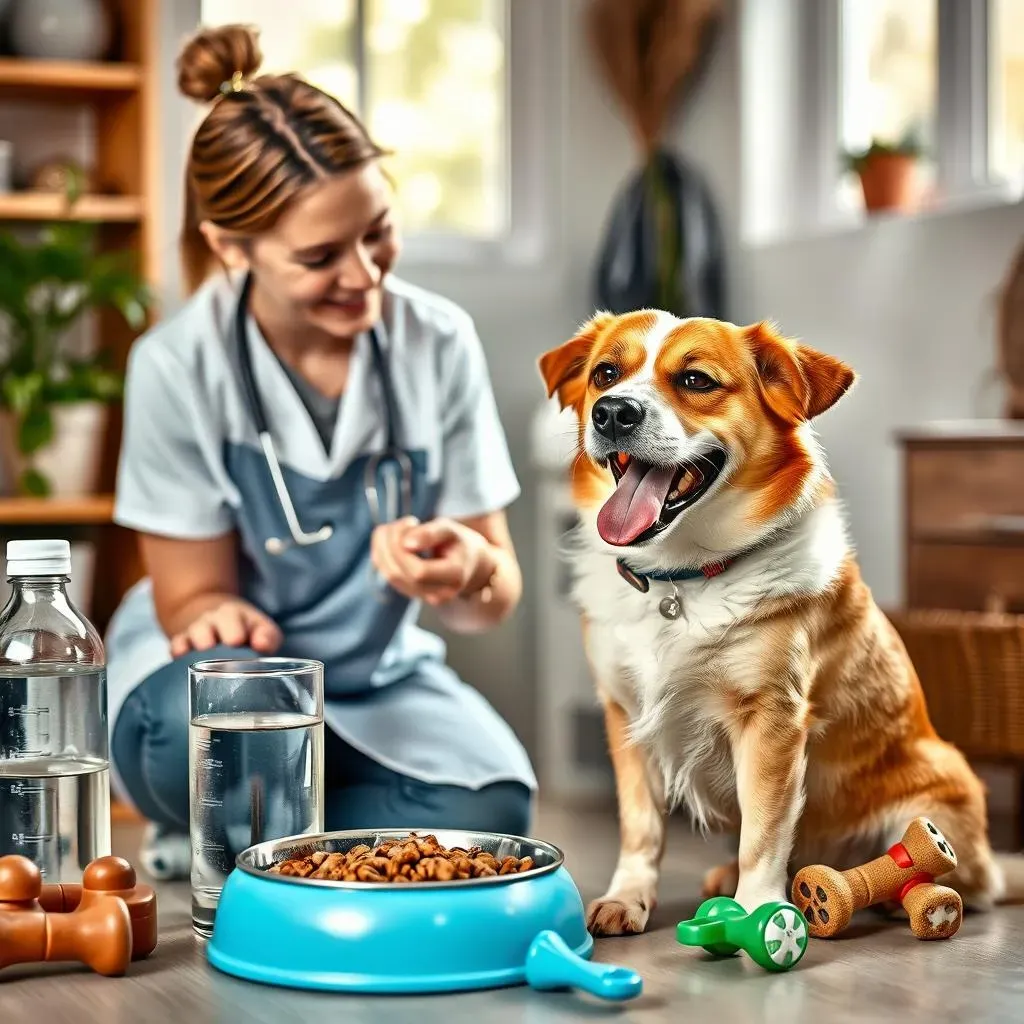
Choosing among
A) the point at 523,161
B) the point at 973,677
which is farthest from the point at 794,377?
the point at 523,161

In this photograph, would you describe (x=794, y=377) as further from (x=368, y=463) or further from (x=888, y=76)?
(x=888, y=76)

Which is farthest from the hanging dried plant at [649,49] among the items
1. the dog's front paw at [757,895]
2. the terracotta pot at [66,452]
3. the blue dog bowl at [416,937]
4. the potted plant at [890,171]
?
the blue dog bowl at [416,937]

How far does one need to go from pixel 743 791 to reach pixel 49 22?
7.30ft

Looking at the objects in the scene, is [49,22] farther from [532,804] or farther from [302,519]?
[532,804]

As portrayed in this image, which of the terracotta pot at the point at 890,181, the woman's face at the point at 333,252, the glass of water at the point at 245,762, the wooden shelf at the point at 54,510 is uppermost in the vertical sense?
the terracotta pot at the point at 890,181

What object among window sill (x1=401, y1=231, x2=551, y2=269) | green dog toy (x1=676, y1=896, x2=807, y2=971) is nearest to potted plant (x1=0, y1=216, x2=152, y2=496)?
window sill (x1=401, y1=231, x2=551, y2=269)

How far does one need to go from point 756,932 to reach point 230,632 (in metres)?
0.64

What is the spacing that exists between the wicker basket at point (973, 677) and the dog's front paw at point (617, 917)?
100 cm

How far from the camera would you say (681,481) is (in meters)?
1.19

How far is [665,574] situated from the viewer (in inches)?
49.0

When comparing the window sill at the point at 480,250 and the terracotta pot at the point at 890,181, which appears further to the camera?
the window sill at the point at 480,250

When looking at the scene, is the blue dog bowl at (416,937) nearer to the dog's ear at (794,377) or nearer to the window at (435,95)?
the dog's ear at (794,377)

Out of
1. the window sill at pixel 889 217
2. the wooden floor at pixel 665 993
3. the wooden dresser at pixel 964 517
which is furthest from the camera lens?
the window sill at pixel 889 217

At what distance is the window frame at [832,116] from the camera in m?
2.83
